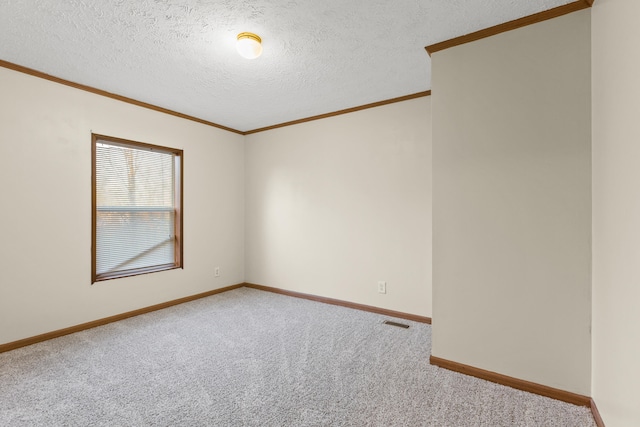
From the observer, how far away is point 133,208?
11.5 ft

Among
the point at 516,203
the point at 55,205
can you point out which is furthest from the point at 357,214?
the point at 55,205

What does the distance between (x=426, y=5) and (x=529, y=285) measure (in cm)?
186

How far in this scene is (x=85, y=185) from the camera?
3.04 m

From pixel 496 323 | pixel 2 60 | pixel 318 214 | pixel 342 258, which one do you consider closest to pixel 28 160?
pixel 2 60

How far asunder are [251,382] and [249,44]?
2333 mm

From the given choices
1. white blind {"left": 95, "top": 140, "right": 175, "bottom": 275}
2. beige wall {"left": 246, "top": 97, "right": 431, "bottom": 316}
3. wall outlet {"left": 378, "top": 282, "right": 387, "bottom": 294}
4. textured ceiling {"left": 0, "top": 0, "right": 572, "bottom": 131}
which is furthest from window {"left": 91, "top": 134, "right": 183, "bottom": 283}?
wall outlet {"left": 378, "top": 282, "right": 387, "bottom": 294}

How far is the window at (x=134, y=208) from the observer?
3213 mm

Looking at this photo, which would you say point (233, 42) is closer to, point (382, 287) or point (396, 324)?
point (382, 287)

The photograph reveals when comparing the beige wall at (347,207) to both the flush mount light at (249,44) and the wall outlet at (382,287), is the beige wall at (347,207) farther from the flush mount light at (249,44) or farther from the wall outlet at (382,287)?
the flush mount light at (249,44)

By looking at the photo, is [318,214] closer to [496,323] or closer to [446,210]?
[446,210]

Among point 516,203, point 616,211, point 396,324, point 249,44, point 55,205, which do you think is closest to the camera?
point 616,211

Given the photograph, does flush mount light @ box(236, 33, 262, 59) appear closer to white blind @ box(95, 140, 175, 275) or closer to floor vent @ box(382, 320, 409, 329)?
white blind @ box(95, 140, 175, 275)

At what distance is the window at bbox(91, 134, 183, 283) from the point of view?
3213 mm

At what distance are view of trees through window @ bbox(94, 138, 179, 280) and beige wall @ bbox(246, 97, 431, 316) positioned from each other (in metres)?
1.20
